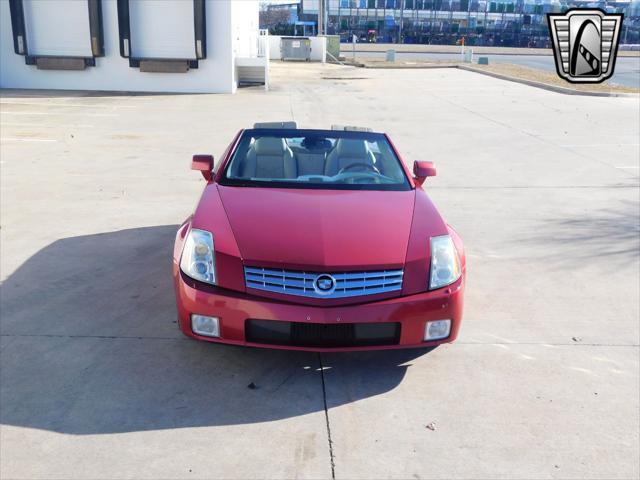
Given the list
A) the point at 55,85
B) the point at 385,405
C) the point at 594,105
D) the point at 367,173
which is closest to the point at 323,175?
the point at 367,173

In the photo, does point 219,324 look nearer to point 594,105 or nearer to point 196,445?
point 196,445

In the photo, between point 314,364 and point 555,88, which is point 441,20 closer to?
point 555,88

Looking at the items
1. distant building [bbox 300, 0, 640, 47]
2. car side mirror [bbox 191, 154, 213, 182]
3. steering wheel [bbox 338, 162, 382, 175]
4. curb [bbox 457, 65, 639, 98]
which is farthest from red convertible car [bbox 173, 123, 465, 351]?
distant building [bbox 300, 0, 640, 47]

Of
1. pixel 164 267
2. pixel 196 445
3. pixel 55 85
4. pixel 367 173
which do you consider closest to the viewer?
pixel 196 445

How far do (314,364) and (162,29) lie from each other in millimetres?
20502

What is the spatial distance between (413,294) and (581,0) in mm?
78305

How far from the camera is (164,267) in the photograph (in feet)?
19.7

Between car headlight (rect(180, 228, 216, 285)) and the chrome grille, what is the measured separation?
0.25 m

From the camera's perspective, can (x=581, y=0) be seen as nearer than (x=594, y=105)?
No

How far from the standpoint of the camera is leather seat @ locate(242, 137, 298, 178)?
5.25 meters

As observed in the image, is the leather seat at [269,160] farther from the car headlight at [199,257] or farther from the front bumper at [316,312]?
the front bumper at [316,312]

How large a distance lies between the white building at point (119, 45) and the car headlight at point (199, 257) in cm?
1927

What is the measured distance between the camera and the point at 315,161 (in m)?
5.52

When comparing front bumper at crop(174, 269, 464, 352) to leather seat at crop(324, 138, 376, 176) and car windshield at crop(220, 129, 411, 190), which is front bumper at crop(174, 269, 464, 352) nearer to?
car windshield at crop(220, 129, 411, 190)
